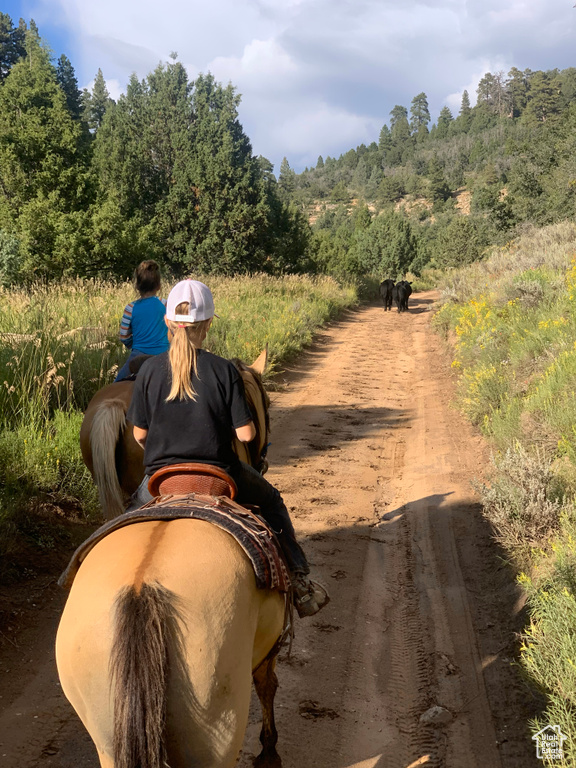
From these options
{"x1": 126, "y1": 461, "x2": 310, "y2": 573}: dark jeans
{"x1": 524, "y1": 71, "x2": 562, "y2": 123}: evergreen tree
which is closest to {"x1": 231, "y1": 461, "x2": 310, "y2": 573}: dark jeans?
{"x1": 126, "y1": 461, "x2": 310, "y2": 573}: dark jeans

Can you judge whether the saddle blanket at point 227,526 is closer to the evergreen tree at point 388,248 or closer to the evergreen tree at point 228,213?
the evergreen tree at point 228,213

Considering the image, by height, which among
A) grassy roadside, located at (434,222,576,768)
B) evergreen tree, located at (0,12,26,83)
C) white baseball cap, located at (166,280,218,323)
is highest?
evergreen tree, located at (0,12,26,83)

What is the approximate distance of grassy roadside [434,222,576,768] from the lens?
343 cm

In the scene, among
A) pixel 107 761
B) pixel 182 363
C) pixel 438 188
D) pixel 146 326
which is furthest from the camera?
pixel 438 188

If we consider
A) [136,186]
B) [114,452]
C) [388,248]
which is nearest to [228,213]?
[136,186]

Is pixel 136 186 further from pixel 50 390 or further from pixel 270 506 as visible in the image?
pixel 270 506

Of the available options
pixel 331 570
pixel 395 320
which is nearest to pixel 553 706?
pixel 331 570

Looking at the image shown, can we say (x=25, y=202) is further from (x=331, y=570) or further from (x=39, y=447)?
(x=331, y=570)

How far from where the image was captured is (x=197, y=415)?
8.86 feet

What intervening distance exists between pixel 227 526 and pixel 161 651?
548 millimetres

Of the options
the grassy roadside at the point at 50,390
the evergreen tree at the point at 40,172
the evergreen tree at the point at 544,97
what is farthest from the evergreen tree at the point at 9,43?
the evergreen tree at the point at 544,97

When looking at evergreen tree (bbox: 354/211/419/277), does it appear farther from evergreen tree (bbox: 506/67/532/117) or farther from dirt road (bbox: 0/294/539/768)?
evergreen tree (bbox: 506/67/532/117)

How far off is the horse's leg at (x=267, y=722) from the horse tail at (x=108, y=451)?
73.7 inches
